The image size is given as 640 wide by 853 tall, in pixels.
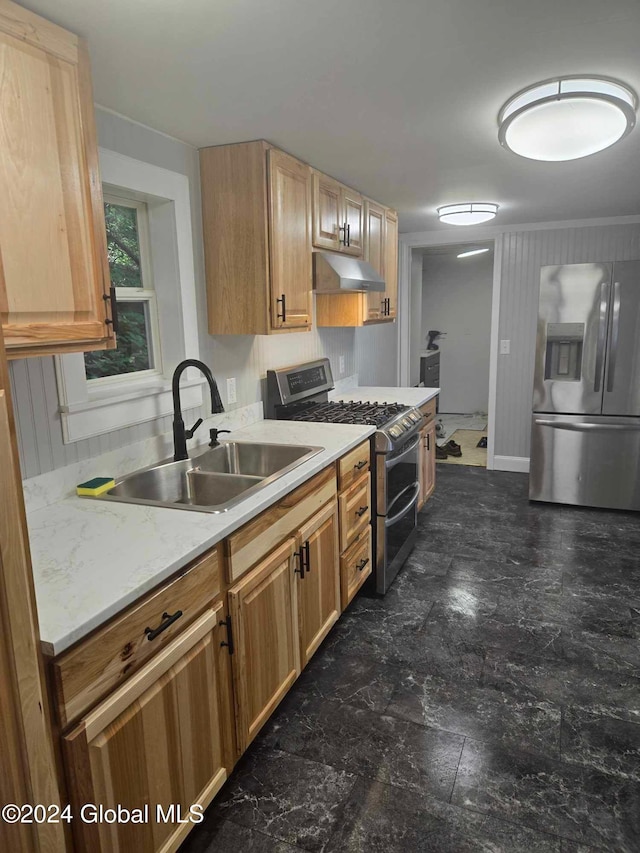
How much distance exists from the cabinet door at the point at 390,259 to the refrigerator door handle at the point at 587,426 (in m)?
1.45

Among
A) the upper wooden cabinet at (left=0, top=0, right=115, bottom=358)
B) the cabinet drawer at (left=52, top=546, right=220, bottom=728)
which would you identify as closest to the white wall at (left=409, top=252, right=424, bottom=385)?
the upper wooden cabinet at (left=0, top=0, right=115, bottom=358)

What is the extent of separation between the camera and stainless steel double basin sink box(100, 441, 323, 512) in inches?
78.4

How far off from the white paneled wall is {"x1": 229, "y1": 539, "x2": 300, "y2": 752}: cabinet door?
12.2 ft

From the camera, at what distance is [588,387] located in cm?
414

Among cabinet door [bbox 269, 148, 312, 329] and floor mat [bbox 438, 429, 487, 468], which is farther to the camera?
floor mat [bbox 438, 429, 487, 468]

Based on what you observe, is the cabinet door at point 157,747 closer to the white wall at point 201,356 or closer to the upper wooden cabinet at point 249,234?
the white wall at point 201,356

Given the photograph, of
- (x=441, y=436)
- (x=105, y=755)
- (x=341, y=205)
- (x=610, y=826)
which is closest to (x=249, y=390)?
(x=341, y=205)

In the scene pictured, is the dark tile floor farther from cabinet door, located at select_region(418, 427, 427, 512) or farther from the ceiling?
the ceiling

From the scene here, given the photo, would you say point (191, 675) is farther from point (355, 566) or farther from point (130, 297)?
point (130, 297)

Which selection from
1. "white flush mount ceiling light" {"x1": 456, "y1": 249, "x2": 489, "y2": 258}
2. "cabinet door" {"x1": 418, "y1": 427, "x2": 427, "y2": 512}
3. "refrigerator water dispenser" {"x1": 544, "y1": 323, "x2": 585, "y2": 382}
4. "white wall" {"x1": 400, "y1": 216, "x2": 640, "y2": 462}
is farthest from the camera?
"white flush mount ceiling light" {"x1": 456, "y1": 249, "x2": 489, "y2": 258}

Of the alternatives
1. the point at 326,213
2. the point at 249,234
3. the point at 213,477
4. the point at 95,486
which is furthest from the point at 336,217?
the point at 95,486

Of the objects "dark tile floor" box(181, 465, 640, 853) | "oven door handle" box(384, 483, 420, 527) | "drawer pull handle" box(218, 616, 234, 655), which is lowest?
"dark tile floor" box(181, 465, 640, 853)

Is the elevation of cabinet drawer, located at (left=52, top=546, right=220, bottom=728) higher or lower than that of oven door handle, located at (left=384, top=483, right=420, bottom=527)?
higher

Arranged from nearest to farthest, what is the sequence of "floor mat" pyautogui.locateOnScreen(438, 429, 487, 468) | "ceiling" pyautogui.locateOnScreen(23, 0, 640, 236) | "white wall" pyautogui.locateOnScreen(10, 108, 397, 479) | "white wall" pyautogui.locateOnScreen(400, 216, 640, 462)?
"ceiling" pyautogui.locateOnScreen(23, 0, 640, 236)
"white wall" pyautogui.locateOnScreen(10, 108, 397, 479)
"white wall" pyautogui.locateOnScreen(400, 216, 640, 462)
"floor mat" pyautogui.locateOnScreen(438, 429, 487, 468)
